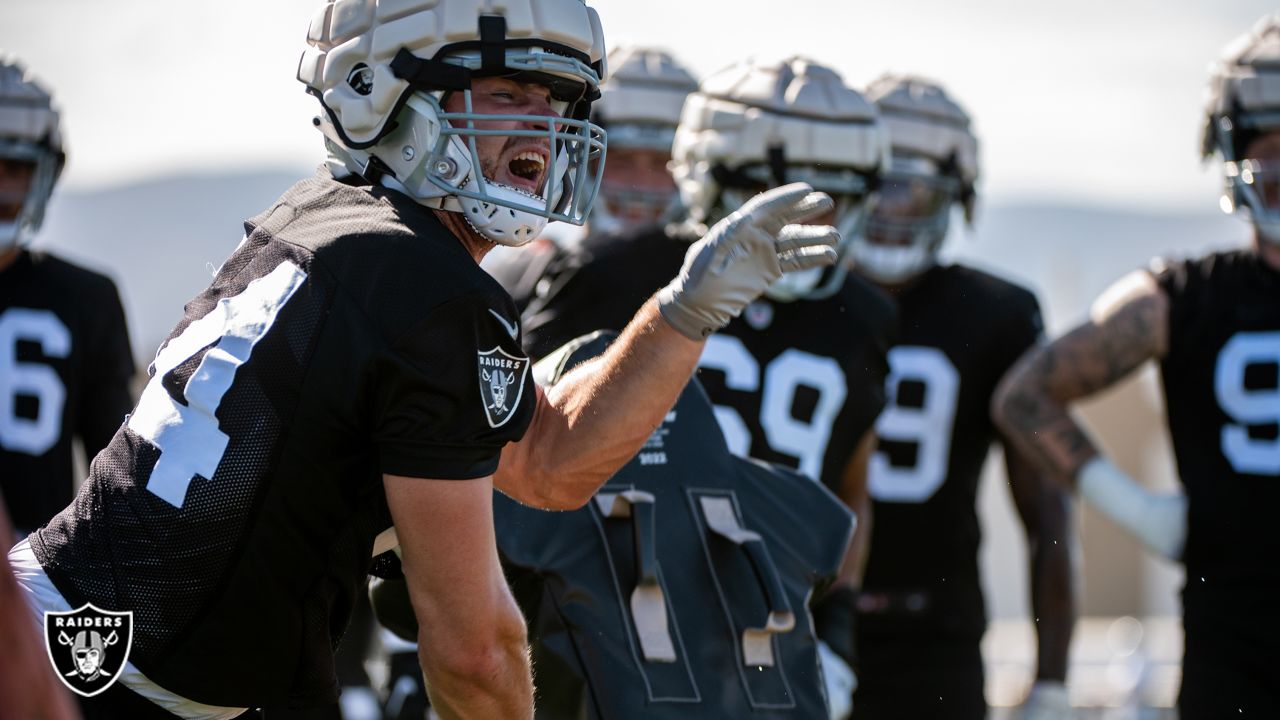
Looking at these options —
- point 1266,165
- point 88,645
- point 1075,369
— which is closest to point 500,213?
point 88,645

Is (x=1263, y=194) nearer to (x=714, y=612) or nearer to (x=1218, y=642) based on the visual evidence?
(x=1218, y=642)

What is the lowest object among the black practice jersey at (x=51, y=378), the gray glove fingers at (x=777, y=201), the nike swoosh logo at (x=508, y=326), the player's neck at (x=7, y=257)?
the black practice jersey at (x=51, y=378)

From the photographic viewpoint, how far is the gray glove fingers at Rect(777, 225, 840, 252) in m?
2.96

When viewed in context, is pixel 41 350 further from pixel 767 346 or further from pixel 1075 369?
pixel 1075 369

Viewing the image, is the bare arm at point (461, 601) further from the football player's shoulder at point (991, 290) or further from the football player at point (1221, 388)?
the football player's shoulder at point (991, 290)

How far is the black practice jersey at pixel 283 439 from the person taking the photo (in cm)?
246

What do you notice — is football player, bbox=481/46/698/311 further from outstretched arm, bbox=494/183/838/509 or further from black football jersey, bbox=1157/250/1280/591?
outstretched arm, bbox=494/183/838/509

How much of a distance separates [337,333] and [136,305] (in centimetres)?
1085

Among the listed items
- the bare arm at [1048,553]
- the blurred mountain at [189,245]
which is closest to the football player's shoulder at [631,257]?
the bare arm at [1048,553]

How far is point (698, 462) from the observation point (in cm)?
319

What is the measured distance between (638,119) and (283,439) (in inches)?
151

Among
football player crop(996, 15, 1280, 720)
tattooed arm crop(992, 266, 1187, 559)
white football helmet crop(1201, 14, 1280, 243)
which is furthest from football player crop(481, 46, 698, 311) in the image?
white football helmet crop(1201, 14, 1280, 243)

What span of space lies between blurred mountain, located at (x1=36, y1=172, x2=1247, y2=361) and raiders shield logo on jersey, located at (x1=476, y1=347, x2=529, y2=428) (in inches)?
361

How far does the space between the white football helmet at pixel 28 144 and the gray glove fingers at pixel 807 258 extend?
3220 millimetres
